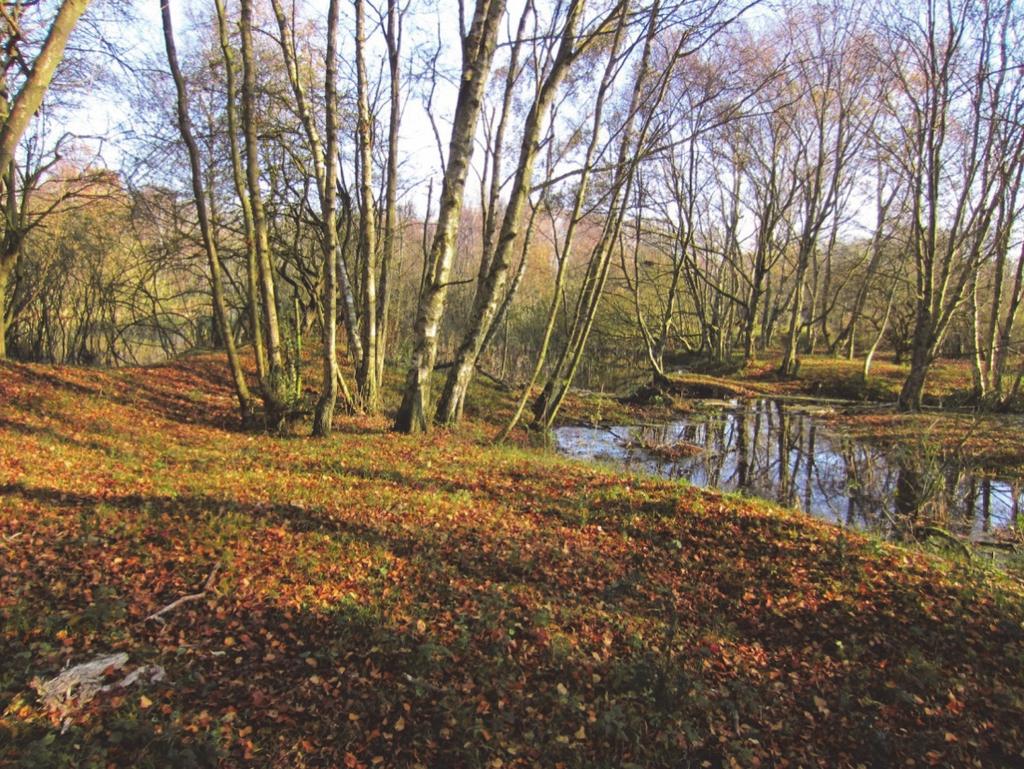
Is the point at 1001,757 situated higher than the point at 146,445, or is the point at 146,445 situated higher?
the point at 146,445

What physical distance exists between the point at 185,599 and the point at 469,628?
1996 mm

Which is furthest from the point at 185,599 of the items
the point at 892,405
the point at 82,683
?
the point at 892,405

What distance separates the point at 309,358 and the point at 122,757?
17.1m

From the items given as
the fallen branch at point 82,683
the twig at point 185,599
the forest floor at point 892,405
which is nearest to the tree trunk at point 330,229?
the twig at point 185,599

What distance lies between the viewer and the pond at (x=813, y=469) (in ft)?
28.8

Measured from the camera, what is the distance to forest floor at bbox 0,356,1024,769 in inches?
131

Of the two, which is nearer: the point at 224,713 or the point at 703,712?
the point at 224,713

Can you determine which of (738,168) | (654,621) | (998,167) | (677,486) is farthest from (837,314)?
(654,621)

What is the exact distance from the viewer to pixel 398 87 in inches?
480

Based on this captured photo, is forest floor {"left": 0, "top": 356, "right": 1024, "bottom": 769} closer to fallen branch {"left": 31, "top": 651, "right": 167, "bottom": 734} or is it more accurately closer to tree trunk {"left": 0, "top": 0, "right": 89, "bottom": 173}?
fallen branch {"left": 31, "top": 651, "right": 167, "bottom": 734}

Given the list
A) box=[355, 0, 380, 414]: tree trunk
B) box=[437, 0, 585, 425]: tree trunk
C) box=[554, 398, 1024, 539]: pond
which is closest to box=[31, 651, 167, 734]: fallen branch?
box=[554, 398, 1024, 539]: pond

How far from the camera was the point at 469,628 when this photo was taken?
14.2ft

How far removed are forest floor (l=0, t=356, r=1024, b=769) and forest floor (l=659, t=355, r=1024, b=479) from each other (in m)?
4.80

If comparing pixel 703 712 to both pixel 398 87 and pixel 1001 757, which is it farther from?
pixel 398 87
